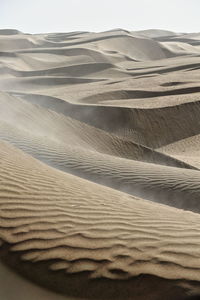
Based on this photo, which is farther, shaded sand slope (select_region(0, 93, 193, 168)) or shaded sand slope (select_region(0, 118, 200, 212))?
shaded sand slope (select_region(0, 93, 193, 168))

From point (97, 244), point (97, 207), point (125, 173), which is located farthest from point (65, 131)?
point (97, 244)

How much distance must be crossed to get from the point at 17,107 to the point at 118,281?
22.8 feet

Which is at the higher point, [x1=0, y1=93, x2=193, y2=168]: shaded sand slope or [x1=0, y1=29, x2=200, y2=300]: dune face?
[x1=0, y1=29, x2=200, y2=300]: dune face

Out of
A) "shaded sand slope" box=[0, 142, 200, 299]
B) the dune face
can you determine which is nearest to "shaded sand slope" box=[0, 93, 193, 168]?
the dune face

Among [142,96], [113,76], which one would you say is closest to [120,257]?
[142,96]

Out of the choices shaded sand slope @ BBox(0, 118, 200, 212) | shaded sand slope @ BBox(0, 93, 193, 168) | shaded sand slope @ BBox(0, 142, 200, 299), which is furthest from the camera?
shaded sand slope @ BBox(0, 93, 193, 168)

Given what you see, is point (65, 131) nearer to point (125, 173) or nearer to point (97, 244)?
point (125, 173)

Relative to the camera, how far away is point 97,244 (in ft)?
9.29

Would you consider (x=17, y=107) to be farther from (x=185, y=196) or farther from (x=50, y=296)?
(x=50, y=296)

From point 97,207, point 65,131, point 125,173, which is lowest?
point 65,131

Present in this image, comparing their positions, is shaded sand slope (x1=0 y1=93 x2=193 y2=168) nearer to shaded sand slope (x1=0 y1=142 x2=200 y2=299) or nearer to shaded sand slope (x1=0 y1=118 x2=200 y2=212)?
shaded sand slope (x1=0 y1=118 x2=200 y2=212)

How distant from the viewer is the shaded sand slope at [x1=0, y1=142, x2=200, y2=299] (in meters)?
2.56

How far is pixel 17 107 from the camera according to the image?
915cm

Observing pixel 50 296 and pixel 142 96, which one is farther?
pixel 142 96
